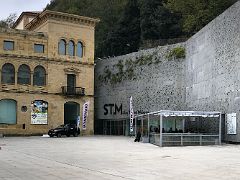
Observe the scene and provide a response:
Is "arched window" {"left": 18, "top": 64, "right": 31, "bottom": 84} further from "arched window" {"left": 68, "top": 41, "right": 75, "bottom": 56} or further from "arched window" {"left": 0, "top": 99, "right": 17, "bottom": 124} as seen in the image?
"arched window" {"left": 68, "top": 41, "right": 75, "bottom": 56}

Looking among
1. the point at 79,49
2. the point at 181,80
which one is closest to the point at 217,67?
the point at 181,80

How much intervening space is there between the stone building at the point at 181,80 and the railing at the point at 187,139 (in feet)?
5.43

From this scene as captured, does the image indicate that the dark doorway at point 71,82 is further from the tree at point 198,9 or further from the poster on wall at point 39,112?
the tree at point 198,9

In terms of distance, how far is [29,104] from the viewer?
5234cm

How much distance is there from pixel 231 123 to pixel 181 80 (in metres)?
13.6

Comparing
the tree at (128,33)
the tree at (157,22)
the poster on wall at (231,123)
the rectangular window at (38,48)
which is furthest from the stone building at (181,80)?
the rectangular window at (38,48)

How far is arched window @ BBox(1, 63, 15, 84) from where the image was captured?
51125 millimetres

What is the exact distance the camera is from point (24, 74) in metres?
52.5

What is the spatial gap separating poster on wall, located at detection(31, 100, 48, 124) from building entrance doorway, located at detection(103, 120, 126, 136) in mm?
9016

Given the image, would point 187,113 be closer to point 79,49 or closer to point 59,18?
point 79,49

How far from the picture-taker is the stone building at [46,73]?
169ft

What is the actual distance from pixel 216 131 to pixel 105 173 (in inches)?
866

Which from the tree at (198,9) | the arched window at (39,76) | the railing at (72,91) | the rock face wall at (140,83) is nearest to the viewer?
the rock face wall at (140,83)

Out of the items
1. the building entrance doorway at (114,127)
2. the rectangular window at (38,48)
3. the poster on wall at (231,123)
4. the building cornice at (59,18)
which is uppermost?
the building cornice at (59,18)
